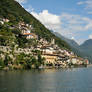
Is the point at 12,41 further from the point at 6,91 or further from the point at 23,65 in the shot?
the point at 6,91

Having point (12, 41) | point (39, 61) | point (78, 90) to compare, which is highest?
point (12, 41)

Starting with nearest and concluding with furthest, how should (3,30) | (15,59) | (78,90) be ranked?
(78,90) → (15,59) → (3,30)

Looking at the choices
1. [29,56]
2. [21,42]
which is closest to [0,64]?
[29,56]

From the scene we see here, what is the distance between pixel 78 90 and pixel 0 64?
6829cm

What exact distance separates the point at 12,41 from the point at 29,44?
1378 inches

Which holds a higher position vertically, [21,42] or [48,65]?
[21,42]

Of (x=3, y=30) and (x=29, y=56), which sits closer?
(x=29, y=56)

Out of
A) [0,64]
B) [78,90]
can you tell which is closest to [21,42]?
[0,64]

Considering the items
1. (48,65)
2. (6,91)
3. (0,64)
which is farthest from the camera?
(48,65)

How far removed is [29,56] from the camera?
15400cm

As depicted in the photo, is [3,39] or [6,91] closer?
[6,91]

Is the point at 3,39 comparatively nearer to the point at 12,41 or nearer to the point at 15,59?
the point at 12,41

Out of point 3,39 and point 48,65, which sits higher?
point 3,39

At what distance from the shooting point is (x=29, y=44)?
630 feet
